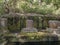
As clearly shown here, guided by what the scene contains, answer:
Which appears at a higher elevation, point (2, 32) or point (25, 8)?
point (25, 8)

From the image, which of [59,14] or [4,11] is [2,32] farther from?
[59,14]

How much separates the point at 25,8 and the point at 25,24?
1.22m

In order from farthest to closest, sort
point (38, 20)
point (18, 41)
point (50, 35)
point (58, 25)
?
point (38, 20)
point (58, 25)
point (50, 35)
point (18, 41)

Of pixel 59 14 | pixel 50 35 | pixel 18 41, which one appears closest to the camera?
pixel 18 41

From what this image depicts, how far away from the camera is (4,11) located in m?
7.77

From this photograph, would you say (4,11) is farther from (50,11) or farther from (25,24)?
(50,11)

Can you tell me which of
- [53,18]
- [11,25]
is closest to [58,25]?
[53,18]

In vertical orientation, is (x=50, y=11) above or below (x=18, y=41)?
above

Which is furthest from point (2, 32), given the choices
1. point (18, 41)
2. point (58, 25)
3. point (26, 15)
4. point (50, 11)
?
point (50, 11)

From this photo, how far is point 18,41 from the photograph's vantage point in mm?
5699

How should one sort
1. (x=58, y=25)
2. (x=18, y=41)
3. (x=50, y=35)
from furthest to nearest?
(x=58, y=25) < (x=50, y=35) < (x=18, y=41)

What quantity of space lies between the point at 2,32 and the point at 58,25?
6.98ft

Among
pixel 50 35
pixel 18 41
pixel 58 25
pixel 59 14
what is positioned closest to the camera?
pixel 18 41

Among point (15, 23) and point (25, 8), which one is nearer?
point (15, 23)
